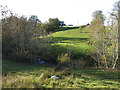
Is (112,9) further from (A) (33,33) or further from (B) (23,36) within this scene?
(B) (23,36)

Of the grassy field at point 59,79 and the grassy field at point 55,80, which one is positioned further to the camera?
the grassy field at point 59,79

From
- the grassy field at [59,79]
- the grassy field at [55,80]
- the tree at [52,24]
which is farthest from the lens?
the tree at [52,24]

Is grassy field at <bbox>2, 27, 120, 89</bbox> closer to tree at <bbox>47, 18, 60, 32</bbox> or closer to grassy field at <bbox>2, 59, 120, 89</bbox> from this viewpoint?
grassy field at <bbox>2, 59, 120, 89</bbox>

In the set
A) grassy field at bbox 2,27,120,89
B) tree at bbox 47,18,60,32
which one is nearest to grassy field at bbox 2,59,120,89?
grassy field at bbox 2,27,120,89

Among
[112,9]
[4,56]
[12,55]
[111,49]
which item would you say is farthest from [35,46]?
[112,9]

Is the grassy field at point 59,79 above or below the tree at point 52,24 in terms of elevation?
below

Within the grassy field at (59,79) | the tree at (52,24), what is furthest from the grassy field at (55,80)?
the tree at (52,24)

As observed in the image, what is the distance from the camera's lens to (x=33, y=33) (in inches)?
863

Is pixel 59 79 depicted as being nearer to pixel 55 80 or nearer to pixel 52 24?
pixel 55 80

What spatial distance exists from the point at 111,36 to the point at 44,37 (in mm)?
11899

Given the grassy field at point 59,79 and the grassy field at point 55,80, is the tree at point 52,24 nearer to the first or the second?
the grassy field at point 59,79

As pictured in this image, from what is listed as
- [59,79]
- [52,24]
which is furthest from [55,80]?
[52,24]

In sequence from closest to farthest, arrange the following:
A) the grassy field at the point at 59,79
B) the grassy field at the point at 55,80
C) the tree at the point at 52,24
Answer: the grassy field at the point at 55,80 → the grassy field at the point at 59,79 → the tree at the point at 52,24

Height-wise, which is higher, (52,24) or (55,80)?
(52,24)
